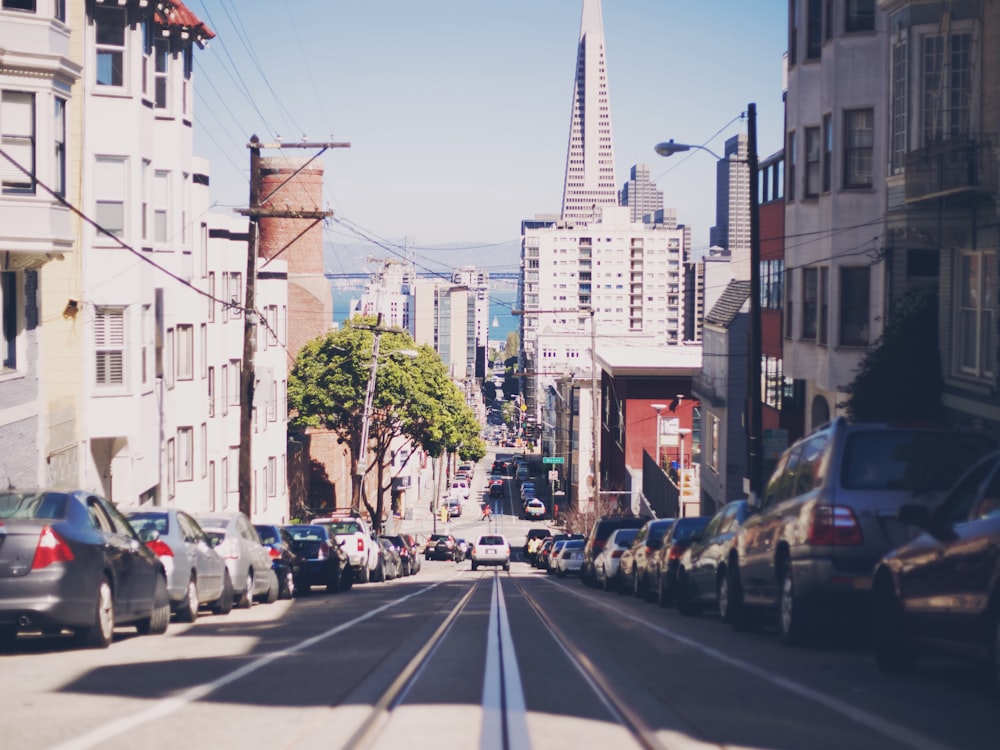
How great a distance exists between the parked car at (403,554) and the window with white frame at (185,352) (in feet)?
27.7

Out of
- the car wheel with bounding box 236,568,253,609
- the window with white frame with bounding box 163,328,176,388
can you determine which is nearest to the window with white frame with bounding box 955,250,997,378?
the car wheel with bounding box 236,568,253,609

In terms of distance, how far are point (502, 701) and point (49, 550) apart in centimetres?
483

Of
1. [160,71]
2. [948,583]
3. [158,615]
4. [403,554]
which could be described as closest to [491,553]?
[403,554]

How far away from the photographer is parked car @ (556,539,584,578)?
40125mm

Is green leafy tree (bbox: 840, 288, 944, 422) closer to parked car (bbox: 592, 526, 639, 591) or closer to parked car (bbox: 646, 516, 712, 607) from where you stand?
parked car (bbox: 646, 516, 712, 607)

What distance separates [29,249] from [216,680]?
14.3m

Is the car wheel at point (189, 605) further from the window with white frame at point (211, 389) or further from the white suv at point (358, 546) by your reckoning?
the window with white frame at point (211, 389)

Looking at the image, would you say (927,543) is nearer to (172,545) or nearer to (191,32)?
(172,545)

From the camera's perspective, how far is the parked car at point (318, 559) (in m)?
26.2

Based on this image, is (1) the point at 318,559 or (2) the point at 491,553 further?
(2) the point at 491,553

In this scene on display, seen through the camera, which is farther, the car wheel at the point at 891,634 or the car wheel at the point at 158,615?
the car wheel at the point at 158,615

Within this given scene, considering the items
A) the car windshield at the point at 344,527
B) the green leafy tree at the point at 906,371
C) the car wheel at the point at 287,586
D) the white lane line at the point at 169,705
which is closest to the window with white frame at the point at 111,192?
the car windshield at the point at 344,527

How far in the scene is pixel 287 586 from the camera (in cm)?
2352

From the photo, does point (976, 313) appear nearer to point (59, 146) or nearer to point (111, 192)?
point (59, 146)
